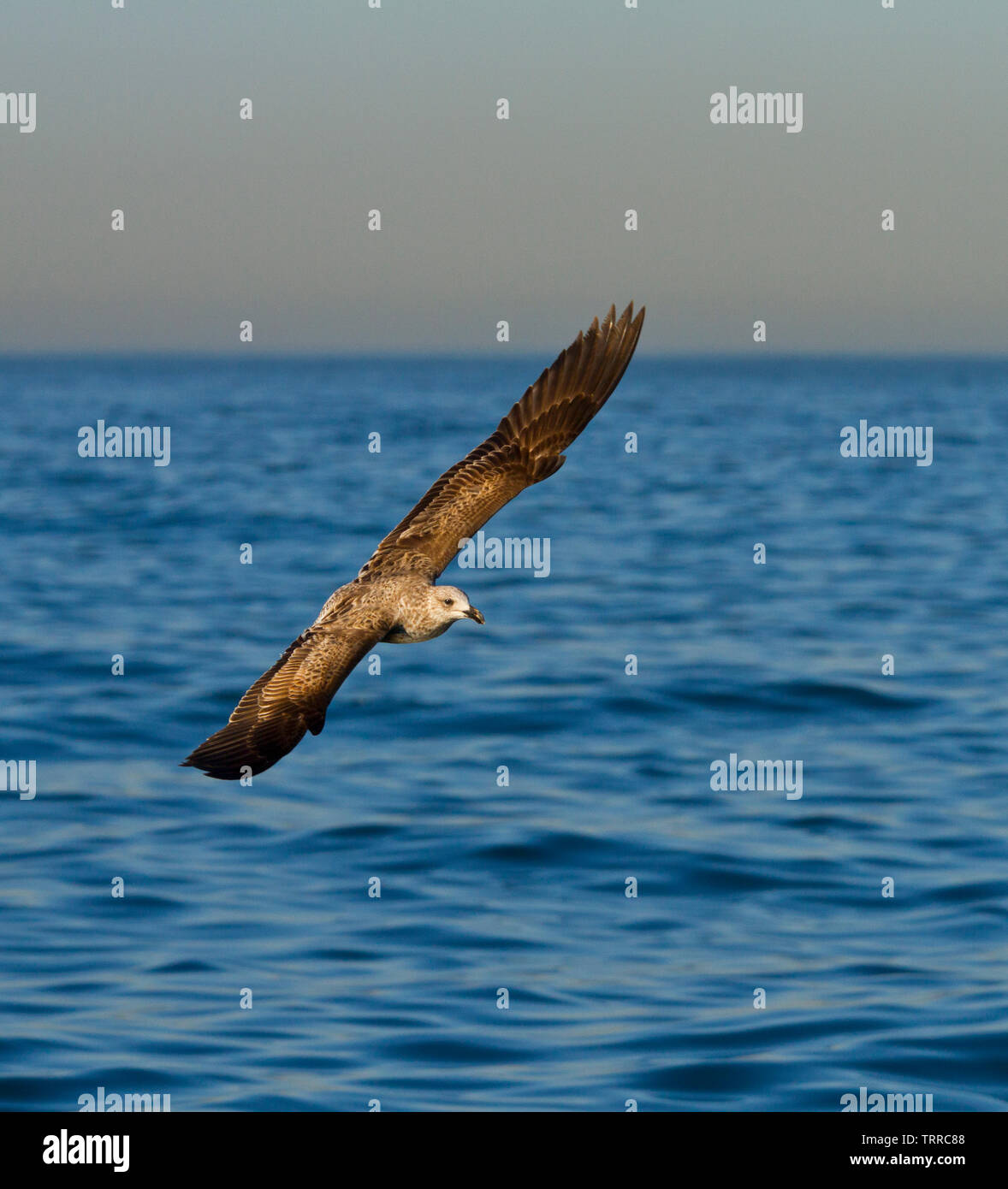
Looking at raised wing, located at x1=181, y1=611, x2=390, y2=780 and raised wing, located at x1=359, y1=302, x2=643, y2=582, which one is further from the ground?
raised wing, located at x1=359, y1=302, x2=643, y2=582

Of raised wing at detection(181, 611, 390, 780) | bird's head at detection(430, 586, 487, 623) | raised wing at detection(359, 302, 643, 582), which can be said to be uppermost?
raised wing at detection(359, 302, 643, 582)

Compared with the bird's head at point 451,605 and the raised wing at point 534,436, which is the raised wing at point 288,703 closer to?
the bird's head at point 451,605

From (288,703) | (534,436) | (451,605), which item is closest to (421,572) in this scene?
(451,605)

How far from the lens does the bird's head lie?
11.8 metres

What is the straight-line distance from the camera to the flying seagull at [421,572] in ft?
35.2

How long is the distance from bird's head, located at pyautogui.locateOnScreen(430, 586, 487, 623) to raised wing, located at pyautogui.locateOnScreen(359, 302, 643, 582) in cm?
143

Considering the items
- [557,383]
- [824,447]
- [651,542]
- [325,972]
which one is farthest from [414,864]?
[824,447]

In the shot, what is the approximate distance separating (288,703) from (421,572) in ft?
6.35

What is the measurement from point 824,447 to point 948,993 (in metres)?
78.6

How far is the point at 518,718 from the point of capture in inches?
1194

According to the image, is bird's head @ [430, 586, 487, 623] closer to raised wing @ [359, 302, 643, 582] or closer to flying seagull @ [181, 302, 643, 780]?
flying seagull @ [181, 302, 643, 780]

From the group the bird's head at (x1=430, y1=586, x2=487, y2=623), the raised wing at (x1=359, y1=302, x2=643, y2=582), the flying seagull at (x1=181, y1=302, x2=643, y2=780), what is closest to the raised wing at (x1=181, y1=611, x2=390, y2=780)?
the flying seagull at (x1=181, y1=302, x2=643, y2=780)

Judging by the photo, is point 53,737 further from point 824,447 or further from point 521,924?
point 824,447

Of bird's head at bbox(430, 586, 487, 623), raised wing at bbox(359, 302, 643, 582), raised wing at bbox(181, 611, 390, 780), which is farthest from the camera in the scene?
raised wing at bbox(359, 302, 643, 582)
